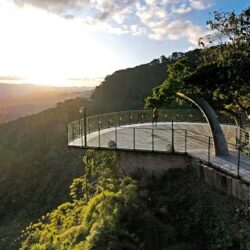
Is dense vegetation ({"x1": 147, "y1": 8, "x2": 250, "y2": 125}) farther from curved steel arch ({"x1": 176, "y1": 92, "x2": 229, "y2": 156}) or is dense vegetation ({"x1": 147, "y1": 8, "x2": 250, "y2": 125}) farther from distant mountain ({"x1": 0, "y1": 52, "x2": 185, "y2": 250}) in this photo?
distant mountain ({"x1": 0, "y1": 52, "x2": 185, "y2": 250})

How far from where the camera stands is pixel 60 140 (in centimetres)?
6481

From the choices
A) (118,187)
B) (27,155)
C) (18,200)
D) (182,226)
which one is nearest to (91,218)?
(118,187)

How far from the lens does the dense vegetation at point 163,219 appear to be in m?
10.6

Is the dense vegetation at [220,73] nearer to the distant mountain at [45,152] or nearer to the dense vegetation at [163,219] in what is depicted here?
the dense vegetation at [163,219]

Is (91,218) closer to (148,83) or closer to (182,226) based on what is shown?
(182,226)

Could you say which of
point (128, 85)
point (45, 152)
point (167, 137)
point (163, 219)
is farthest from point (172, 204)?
point (128, 85)

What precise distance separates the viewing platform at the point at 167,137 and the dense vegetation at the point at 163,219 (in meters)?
0.97

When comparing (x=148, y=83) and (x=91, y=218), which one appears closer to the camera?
(x=91, y=218)

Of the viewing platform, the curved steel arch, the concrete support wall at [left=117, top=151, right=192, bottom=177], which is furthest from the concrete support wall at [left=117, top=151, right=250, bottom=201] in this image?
the curved steel arch

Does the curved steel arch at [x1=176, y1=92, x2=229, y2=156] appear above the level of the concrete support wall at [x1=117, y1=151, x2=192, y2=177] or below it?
above

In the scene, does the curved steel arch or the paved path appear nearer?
the paved path

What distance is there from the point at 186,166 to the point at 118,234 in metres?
4.32

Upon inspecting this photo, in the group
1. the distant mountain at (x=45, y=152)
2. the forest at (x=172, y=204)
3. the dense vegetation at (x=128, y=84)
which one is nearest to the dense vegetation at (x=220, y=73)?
the forest at (x=172, y=204)

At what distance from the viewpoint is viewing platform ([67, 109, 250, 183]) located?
1362 centimetres
